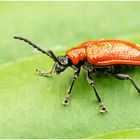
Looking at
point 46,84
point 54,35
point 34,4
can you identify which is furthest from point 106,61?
point 34,4

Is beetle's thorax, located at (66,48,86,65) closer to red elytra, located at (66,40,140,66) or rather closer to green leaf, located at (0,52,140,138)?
red elytra, located at (66,40,140,66)

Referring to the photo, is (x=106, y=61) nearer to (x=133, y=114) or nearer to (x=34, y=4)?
(x=133, y=114)

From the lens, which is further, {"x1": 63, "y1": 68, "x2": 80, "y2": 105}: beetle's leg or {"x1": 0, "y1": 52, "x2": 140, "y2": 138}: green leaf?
{"x1": 63, "y1": 68, "x2": 80, "y2": 105}: beetle's leg

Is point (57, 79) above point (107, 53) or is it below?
below

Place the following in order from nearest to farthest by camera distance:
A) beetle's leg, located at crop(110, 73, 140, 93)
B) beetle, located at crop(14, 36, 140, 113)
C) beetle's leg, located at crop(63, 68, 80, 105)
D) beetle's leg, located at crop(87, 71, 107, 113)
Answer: beetle's leg, located at crop(87, 71, 107, 113) < beetle's leg, located at crop(63, 68, 80, 105) < beetle's leg, located at crop(110, 73, 140, 93) < beetle, located at crop(14, 36, 140, 113)

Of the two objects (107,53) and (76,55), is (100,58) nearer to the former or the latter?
(107,53)

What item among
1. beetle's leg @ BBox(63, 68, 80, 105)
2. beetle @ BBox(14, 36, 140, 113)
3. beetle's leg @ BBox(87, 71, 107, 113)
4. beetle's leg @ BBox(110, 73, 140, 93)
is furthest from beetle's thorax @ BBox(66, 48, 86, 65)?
beetle's leg @ BBox(110, 73, 140, 93)

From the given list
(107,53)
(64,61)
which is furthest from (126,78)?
(64,61)
